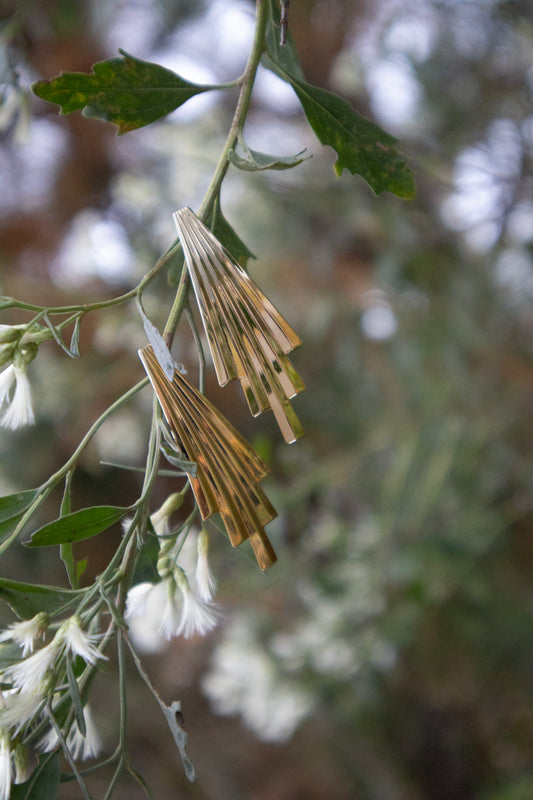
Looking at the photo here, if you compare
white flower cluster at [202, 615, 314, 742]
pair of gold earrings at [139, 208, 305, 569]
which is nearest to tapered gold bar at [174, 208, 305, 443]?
pair of gold earrings at [139, 208, 305, 569]

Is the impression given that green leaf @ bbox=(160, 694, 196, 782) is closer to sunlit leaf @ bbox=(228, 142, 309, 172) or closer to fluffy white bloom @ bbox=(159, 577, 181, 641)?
fluffy white bloom @ bbox=(159, 577, 181, 641)

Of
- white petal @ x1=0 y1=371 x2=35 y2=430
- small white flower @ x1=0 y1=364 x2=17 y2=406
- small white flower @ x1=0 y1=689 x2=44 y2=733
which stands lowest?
small white flower @ x1=0 y1=689 x2=44 y2=733

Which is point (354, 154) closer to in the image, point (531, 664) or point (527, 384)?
point (527, 384)

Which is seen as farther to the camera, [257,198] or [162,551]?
[257,198]

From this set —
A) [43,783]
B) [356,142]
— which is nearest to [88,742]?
[43,783]

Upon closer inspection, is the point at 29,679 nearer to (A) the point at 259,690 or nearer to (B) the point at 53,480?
(B) the point at 53,480

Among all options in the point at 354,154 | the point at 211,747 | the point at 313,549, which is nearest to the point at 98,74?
the point at 354,154
